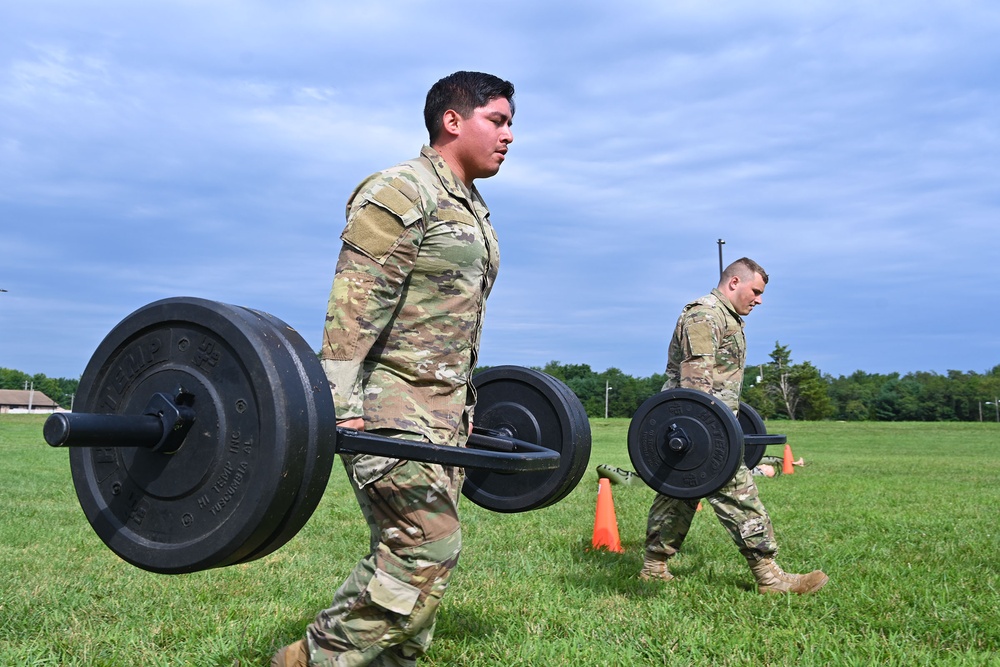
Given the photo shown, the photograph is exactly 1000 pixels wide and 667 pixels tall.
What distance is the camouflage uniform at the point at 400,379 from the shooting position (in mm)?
2932

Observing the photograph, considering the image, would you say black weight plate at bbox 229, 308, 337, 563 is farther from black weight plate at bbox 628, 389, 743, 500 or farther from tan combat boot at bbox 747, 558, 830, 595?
tan combat boot at bbox 747, 558, 830, 595

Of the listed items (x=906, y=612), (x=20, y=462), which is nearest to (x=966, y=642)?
(x=906, y=612)

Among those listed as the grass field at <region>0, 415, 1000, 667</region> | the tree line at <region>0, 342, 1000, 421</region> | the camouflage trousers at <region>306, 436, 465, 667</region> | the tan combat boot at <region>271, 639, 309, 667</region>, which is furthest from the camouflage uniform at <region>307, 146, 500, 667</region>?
the tree line at <region>0, 342, 1000, 421</region>

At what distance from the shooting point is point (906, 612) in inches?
189

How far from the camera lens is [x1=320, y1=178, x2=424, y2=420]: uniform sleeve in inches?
113

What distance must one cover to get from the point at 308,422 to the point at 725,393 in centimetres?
417

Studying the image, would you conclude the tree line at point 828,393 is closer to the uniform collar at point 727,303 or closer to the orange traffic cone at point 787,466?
the orange traffic cone at point 787,466

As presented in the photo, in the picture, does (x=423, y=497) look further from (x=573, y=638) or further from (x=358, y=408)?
(x=573, y=638)

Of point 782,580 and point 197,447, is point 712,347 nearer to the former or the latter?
point 782,580

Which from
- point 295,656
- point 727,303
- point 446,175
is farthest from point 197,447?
point 727,303

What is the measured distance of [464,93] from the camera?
340 cm

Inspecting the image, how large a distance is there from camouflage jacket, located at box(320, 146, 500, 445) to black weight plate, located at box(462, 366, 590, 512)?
66 cm

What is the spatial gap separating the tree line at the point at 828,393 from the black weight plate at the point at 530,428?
246 ft

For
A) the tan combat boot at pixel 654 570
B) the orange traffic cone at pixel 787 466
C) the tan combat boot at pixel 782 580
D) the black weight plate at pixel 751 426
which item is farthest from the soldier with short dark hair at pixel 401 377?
the orange traffic cone at pixel 787 466
